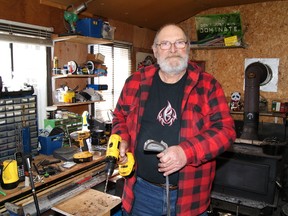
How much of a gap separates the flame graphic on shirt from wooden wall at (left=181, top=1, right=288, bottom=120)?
10.8 feet

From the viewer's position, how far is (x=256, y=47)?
418cm

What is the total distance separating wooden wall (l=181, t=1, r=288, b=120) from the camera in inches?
157

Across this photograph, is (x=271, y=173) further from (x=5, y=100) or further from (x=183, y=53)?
(x=5, y=100)

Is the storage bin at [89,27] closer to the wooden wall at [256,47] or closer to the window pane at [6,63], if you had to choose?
the window pane at [6,63]

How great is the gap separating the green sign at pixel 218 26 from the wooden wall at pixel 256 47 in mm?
148

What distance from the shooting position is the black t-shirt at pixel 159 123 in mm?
1357

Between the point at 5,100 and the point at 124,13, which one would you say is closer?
the point at 5,100

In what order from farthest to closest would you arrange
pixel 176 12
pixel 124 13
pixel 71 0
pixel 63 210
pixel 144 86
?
pixel 176 12 → pixel 124 13 → pixel 71 0 → pixel 63 210 → pixel 144 86

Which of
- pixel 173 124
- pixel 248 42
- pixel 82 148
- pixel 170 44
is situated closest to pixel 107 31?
pixel 82 148

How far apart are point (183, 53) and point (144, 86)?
A: 0.92ft

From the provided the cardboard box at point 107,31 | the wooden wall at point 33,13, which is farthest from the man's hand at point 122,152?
the cardboard box at point 107,31

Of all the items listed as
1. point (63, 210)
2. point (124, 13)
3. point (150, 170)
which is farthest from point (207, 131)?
point (124, 13)

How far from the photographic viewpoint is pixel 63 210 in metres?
1.88

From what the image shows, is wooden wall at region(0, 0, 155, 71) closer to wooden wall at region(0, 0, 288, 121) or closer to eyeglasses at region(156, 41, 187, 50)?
wooden wall at region(0, 0, 288, 121)
